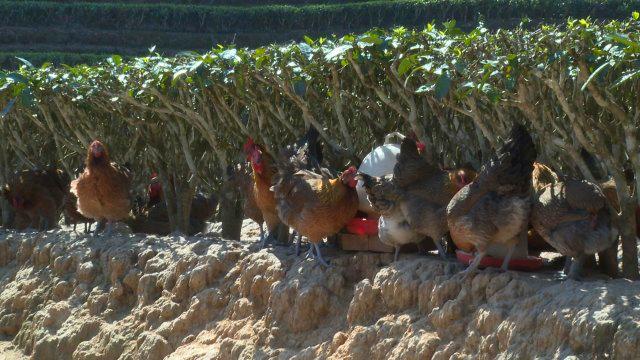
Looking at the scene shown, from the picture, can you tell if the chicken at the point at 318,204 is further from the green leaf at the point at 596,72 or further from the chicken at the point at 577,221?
the green leaf at the point at 596,72

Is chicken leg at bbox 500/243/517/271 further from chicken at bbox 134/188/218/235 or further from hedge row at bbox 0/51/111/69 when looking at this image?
hedge row at bbox 0/51/111/69

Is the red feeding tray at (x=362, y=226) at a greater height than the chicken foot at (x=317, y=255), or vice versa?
the red feeding tray at (x=362, y=226)

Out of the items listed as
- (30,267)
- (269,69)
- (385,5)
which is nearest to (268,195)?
(269,69)

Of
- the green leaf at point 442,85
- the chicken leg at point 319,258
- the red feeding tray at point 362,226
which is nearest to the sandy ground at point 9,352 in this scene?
the chicken leg at point 319,258

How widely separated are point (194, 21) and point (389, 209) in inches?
1152

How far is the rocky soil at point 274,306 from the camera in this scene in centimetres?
577

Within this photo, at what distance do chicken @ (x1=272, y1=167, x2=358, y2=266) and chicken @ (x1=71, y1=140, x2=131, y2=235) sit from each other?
2968 mm

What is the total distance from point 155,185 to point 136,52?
893 inches

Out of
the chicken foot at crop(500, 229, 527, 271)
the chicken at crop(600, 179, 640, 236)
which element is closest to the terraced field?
the chicken at crop(600, 179, 640, 236)

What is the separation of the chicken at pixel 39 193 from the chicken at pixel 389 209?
6.32m

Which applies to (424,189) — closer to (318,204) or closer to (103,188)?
(318,204)

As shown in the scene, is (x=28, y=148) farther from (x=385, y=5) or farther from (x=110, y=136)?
(x=385, y=5)

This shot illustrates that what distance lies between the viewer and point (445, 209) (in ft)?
23.4

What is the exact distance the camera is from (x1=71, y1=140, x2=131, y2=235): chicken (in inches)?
402
